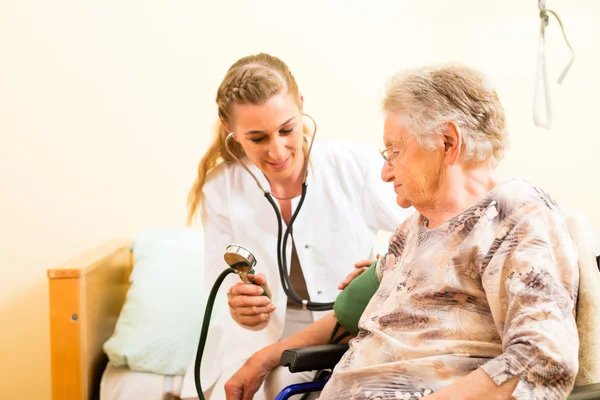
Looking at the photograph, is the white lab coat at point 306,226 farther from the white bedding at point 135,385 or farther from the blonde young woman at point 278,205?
the white bedding at point 135,385

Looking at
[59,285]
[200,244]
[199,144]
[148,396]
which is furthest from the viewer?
[199,144]

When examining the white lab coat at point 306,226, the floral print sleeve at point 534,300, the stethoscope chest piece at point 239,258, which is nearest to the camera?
the floral print sleeve at point 534,300

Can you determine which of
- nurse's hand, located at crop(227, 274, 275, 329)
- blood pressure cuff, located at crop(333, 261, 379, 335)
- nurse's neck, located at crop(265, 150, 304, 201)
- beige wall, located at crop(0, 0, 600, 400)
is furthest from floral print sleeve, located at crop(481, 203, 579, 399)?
beige wall, located at crop(0, 0, 600, 400)

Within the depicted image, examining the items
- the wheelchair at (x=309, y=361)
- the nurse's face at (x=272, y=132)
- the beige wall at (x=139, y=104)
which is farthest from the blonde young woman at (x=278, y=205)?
the beige wall at (x=139, y=104)

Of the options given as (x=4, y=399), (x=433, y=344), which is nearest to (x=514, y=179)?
(x=433, y=344)

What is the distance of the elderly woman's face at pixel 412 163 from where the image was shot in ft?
3.85

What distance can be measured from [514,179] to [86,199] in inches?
67.5

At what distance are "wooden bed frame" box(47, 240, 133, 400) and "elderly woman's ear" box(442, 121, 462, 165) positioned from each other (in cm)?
103

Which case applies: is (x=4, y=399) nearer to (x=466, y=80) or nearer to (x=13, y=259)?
(x=13, y=259)

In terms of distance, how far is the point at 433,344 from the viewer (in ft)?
3.53

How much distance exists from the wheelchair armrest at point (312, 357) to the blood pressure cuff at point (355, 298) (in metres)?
0.05

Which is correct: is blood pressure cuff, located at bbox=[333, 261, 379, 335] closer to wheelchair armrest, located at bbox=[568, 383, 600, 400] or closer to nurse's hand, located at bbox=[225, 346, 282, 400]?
nurse's hand, located at bbox=[225, 346, 282, 400]

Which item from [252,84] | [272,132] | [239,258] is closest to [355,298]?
[239,258]

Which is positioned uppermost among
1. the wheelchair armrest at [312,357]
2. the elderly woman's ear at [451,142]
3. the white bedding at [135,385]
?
the elderly woman's ear at [451,142]
